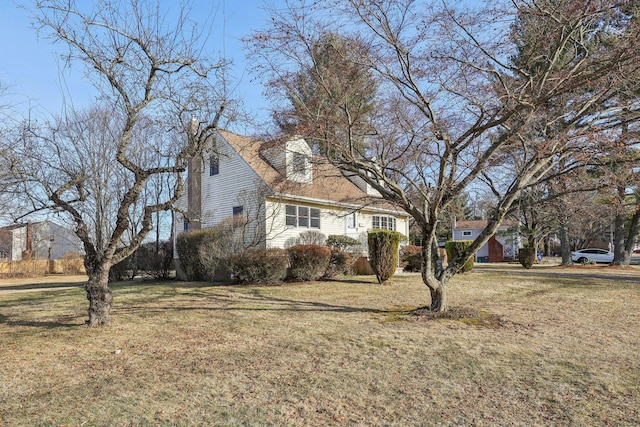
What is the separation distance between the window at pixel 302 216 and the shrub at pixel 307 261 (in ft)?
12.1

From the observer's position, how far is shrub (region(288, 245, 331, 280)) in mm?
13883

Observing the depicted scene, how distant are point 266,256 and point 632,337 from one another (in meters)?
9.21

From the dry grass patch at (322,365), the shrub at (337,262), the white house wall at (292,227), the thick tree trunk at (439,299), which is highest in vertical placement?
the white house wall at (292,227)

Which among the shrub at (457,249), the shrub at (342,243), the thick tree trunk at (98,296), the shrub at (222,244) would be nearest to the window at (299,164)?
the thick tree trunk at (98,296)

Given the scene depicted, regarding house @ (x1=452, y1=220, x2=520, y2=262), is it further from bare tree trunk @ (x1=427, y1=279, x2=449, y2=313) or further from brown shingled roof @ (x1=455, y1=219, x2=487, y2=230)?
bare tree trunk @ (x1=427, y1=279, x2=449, y2=313)

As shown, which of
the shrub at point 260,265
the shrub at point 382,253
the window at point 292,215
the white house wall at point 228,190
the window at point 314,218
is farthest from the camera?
the window at point 314,218

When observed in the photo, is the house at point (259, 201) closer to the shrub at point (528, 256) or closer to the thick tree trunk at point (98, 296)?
the thick tree trunk at point (98, 296)

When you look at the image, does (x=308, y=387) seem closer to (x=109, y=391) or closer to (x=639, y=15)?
(x=109, y=391)

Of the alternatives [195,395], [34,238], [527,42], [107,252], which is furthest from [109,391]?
[34,238]

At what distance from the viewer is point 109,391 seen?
4.27 meters

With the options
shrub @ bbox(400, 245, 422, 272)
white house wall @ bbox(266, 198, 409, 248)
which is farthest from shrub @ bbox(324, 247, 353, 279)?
shrub @ bbox(400, 245, 422, 272)

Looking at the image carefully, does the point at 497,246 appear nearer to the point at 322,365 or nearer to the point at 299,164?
the point at 299,164

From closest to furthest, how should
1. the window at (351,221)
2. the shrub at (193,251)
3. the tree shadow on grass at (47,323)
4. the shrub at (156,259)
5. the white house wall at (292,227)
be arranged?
1. the tree shadow on grass at (47,323)
2. the shrub at (193,251)
3. the white house wall at (292,227)
4. the shrub at (156,259)
5. the window at (351,221)

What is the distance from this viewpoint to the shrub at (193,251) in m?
14.8
